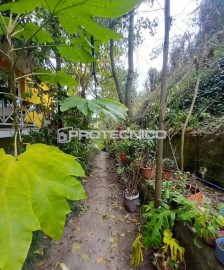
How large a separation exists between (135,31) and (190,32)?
65.7 inches

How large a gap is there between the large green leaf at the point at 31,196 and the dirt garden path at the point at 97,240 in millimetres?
2553

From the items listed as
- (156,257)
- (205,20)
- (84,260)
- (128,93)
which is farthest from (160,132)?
(205,20)

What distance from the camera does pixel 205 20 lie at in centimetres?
502

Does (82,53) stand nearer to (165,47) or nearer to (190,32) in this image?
(165,47)

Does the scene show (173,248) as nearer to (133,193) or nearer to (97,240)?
(97,240)

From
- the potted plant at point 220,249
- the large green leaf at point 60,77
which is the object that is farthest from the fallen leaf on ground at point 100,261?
the large green leaf at point 60,77

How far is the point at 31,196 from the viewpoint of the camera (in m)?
0.59

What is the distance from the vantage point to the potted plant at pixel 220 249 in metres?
1.95

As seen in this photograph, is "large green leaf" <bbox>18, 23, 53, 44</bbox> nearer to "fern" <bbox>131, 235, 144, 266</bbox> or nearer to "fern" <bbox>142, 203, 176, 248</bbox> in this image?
"fern" <bbox>142, 203, 176, 248</bbox>

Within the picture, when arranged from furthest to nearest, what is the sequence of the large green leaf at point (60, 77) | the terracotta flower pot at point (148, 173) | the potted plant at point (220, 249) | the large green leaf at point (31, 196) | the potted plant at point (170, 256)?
the terracotta flower pot at point (148, 173), the potted plant at point (170, 256), the potted plant at point (220, 249), the large green leaf at point (60, 77), the large green leaf at point (31, 196)

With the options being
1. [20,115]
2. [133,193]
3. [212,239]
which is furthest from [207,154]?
[20,115]

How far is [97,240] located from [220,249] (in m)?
2.06

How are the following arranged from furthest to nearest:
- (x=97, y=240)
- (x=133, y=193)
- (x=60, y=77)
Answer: (x=133, y=193)
(x=97, y=240)
(x=60, y=77)

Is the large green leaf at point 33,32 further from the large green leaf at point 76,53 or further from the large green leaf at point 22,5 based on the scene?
the large green leaf at point 22,5
